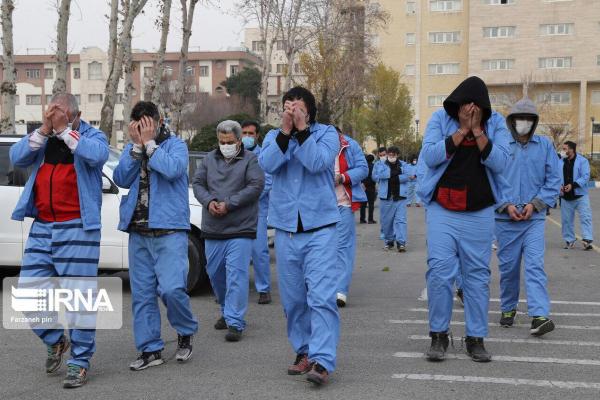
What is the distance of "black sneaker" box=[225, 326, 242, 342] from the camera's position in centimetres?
668

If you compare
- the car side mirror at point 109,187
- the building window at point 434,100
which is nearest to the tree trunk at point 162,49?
the car side mirror at point 109,187

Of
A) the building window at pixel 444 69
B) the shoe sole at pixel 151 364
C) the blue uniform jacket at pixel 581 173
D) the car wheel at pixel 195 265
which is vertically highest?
the building window at pixel 444 69

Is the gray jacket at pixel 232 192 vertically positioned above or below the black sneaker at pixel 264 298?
above

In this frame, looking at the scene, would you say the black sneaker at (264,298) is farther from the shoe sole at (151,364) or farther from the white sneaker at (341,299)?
the shoe sole at (151,364)

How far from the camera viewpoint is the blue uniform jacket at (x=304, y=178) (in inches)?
204

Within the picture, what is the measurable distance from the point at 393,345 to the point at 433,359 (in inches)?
25.5

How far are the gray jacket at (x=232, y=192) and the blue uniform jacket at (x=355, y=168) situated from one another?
155 cm

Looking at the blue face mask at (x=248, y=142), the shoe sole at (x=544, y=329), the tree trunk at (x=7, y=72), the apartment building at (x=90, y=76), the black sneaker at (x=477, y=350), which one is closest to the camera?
the black sneaker at (x=477, y=350)

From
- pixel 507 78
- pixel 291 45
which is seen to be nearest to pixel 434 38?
pixel 507 78

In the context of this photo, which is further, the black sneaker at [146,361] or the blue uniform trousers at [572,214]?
the blue uniform trousers at [572,214]

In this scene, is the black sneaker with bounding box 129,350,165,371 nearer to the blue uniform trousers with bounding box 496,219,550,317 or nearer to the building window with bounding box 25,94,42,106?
the blue uniform trousers with bounding box 496,219,550,317

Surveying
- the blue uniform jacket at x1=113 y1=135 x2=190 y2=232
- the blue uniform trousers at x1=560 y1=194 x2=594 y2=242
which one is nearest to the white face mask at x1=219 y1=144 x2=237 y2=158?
the blue uniform jacket at x1=113 y1=135 x2=190 y2=232

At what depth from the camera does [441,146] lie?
5742mm

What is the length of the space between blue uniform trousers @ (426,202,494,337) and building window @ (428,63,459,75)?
2834 inches
